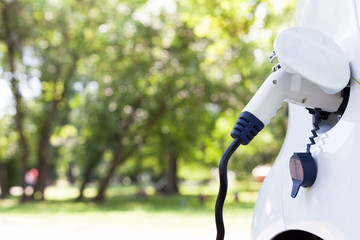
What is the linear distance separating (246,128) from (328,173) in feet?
0.71

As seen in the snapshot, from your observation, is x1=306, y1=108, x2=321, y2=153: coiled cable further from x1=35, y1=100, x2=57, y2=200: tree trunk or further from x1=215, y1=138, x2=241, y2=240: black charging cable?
x1=35, y1=100, x2=57, y2=200: tree trunk

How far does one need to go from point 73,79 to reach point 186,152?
915 cm

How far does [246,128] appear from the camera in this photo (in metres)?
1.13

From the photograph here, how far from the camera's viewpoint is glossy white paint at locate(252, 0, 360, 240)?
0.99m

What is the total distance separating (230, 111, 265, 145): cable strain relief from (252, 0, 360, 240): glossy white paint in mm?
155

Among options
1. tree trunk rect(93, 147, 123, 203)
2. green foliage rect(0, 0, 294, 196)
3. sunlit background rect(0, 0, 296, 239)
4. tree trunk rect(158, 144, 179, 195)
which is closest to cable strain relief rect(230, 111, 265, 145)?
sunlit background rect(0, 0, 296, 239)

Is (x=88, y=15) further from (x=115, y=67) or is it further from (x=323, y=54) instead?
(x=323, y=54)

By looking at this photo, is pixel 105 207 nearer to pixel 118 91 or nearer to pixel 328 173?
pixel 118 91

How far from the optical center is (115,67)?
52.4 ft

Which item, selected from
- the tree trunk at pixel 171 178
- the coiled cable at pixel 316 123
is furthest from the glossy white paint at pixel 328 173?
the tree trunk at pixel 171 178

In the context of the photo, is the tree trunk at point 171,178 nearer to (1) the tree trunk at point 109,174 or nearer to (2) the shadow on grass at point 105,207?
(2) the shadow on grass at point 105,207

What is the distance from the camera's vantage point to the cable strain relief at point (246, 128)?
1.12 meters

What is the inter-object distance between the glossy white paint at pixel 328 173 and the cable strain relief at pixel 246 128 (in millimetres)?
155

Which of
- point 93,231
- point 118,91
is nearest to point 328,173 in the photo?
point 93,231
